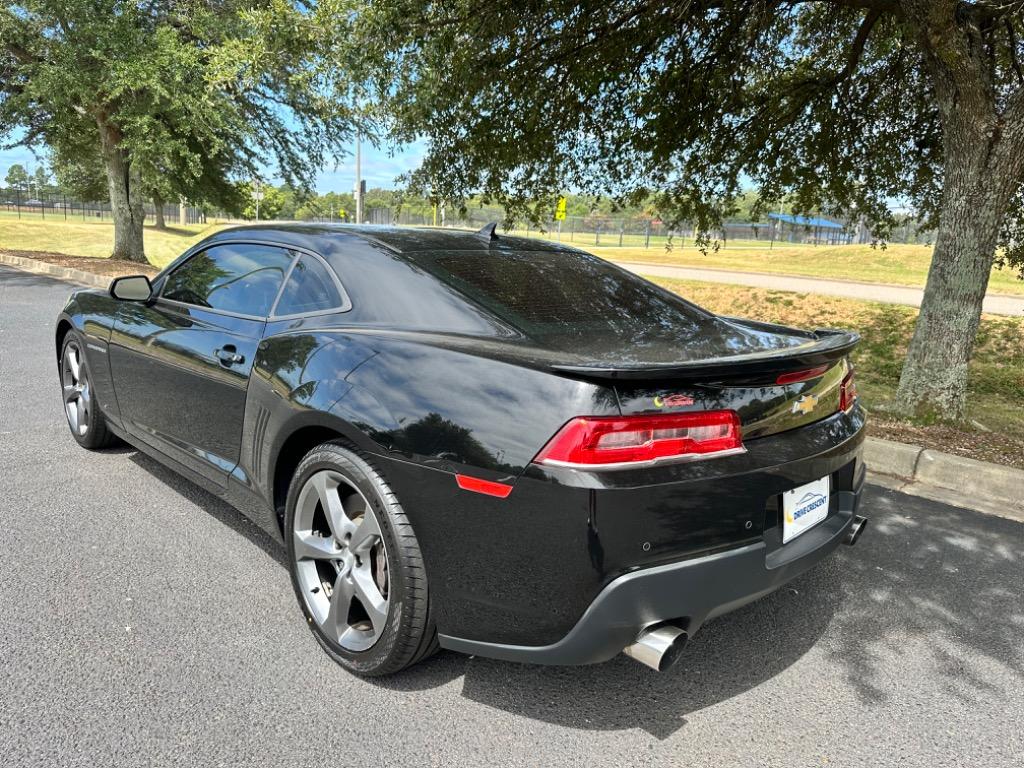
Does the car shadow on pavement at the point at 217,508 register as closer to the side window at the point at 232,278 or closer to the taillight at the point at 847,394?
the side window at the point at 232,278

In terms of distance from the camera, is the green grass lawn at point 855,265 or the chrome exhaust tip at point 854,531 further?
the green grass lawn at point 855,265

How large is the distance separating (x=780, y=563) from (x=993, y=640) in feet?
3.97

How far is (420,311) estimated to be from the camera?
2.64 metres

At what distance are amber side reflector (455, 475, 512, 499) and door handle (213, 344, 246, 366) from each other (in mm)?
1334

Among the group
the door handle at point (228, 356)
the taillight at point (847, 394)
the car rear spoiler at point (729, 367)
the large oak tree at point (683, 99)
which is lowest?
the door handle at point (228, 356)

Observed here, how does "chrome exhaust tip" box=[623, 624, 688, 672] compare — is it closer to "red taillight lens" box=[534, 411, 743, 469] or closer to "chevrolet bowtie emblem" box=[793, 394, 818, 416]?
"red taillight lens" box=[534, 411, 743, 469]

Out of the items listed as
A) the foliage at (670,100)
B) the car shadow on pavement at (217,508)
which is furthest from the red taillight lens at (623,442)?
the foliage at (670,100)

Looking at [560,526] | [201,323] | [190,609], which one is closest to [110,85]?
[201,323]

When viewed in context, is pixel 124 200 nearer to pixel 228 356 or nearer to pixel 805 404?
pixel 228 356

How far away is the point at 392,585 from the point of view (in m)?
2.32

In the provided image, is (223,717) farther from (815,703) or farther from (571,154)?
(571,154)

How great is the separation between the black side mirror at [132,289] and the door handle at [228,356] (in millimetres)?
1042

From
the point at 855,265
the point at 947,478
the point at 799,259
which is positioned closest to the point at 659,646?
the point at 947,478

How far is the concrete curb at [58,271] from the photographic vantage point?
14.3 meters
